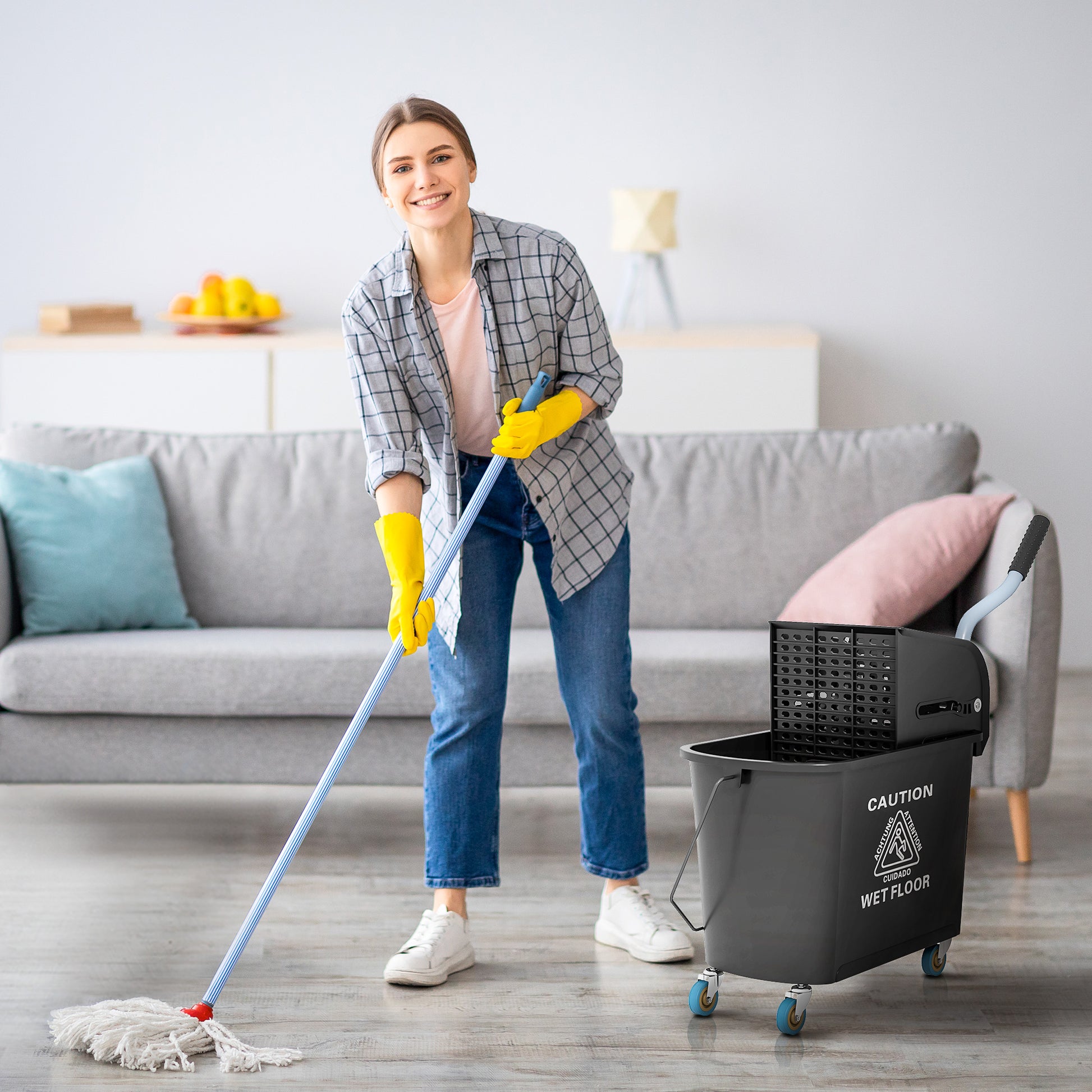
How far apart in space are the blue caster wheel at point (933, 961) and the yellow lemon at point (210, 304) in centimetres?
277

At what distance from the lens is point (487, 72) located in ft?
13.6

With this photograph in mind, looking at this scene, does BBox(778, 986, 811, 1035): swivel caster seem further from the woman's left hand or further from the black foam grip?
the woman's left hand

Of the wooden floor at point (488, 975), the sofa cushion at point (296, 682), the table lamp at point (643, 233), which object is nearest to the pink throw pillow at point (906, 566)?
the sofa cushion at point (296, 682)

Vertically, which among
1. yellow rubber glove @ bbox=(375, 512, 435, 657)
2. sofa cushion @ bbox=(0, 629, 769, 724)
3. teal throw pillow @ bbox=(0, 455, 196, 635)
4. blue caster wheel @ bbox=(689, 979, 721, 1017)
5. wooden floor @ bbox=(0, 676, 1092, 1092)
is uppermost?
yellow rubber glove @ bbox=(375, 512, 435, 657)

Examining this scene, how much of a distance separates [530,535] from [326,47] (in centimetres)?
274

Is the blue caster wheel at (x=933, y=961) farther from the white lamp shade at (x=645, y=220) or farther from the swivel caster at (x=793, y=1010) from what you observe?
the white lamp shade at (x=645, y=220)

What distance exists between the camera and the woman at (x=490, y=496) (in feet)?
6.04

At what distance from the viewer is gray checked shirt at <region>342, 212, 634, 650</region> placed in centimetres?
186

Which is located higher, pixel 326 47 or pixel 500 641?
pixel 326 47

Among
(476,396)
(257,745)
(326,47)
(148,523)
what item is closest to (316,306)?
(326,47)

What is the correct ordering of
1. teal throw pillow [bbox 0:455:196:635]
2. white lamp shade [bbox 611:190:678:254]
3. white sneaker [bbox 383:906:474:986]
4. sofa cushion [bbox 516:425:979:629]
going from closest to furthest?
white sneaker [bbox 383:906:474:986] → teal throw pillow [bbox 0:455:196:635] → sofa cushion [bbox 516:425:979:629] → white lamp shade [bbox 611:190:678:254]

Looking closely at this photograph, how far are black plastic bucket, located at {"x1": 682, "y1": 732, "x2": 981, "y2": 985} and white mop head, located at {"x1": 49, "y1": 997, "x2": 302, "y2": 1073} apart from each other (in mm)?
602

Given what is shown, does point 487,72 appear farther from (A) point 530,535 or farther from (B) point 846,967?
(B) point 846,967

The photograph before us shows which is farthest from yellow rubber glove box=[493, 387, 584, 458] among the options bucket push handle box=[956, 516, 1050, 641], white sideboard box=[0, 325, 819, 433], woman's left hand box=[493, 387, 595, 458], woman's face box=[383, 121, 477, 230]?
white sideboard box=[0, 325, 819, 433]
